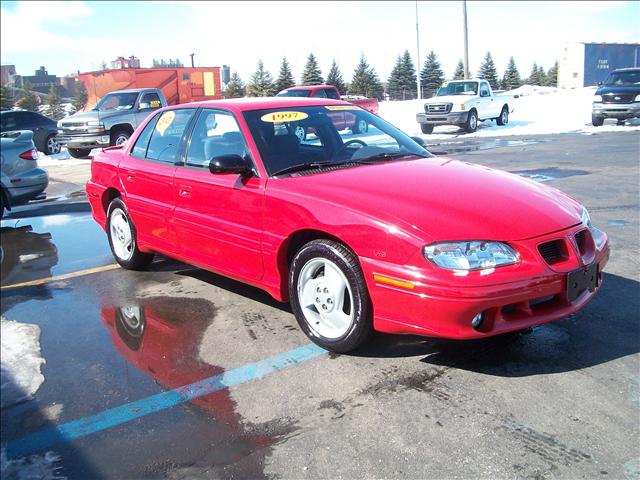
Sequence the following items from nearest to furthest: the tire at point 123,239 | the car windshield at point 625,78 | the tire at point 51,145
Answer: the tire at point 123,239, the tire at point 51,145, the car windshield at point 625,78

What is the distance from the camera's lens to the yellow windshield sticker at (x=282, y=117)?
175 inches

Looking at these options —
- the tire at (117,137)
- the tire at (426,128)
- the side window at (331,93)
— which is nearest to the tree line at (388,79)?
the tire at (426,128)

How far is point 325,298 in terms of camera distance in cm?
374

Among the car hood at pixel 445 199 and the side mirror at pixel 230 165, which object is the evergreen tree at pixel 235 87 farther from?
the car hood at pixel 445 199

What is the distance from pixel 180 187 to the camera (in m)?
4.70

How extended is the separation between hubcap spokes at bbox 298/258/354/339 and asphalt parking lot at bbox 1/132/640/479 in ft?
0.62

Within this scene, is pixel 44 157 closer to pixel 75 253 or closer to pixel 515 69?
pixel 75 253

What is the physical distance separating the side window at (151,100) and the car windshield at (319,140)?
1391cm

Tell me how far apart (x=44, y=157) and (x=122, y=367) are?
16744mm

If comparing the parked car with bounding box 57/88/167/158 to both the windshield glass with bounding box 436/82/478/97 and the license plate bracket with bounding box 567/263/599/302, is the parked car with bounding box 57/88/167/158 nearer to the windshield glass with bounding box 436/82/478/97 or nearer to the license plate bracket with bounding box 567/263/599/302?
the windshield glass with bounding box 436/82/478/97

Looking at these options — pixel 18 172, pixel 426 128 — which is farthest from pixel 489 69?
pixel 18 172

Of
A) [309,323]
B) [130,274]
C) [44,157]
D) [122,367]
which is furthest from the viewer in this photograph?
[44,157]

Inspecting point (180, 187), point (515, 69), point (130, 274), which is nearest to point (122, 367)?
point (180, 187)

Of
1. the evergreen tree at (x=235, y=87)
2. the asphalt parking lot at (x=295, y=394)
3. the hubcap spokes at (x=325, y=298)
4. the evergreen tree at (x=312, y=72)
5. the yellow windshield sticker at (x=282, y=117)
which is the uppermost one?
the evergreen tree at (x=312, y=72)
